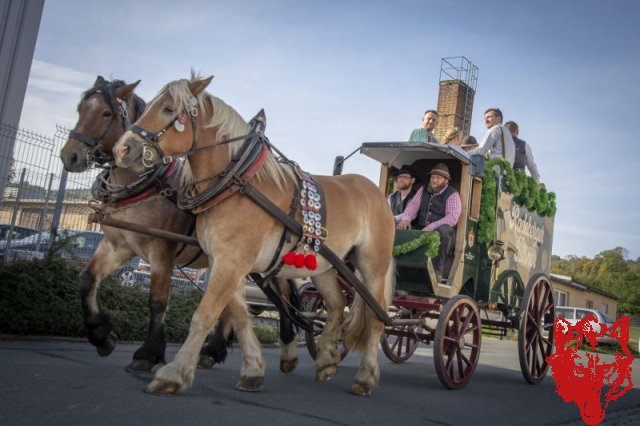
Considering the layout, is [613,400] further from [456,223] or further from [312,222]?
[312,222]

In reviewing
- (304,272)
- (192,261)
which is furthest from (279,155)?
(192,261)

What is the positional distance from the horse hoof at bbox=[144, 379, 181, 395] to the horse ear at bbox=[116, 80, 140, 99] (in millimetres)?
2639

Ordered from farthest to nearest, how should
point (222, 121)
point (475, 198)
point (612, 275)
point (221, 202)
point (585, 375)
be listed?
point (612, 275)
point (475, 198)
point (585, 375)
point (222, 121)
point (221, 202)

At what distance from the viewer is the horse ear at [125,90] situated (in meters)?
5.51

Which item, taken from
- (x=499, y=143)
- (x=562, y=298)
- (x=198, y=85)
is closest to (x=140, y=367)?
(x=198, y=85)

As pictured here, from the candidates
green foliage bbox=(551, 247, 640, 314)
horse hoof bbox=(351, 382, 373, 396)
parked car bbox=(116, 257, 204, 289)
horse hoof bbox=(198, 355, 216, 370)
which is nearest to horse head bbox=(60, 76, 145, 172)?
horse hoof bbox=(198, 355, 216, 370)

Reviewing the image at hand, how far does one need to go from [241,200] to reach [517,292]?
531cm

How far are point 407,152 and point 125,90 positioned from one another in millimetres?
3618

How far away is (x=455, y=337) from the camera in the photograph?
650 centimetres

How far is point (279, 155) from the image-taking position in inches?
207

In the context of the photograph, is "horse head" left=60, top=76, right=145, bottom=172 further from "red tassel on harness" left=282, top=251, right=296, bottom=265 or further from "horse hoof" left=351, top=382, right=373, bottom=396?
"horse hoof" left=351, top=382, right=373, bottom=396

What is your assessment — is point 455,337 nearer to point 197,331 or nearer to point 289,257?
point 289,257

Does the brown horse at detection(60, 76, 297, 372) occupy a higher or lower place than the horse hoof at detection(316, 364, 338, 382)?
higher

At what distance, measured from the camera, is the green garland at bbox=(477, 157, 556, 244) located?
7559mm
